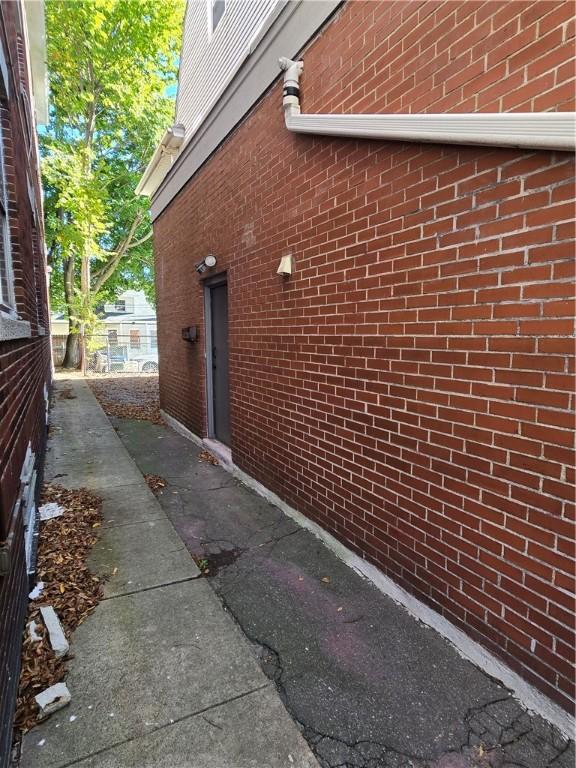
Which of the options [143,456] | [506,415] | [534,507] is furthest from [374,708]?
[143,456]

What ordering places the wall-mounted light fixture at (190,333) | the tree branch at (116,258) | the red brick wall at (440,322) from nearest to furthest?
the red brick wall at (440,322) < the wall-mounted light fixture at (190,333) < the tree branch at (116,258)

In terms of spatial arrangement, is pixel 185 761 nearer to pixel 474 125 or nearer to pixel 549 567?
pixel 549 567

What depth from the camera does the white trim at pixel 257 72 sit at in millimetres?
3223

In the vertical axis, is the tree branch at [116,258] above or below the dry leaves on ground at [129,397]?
above

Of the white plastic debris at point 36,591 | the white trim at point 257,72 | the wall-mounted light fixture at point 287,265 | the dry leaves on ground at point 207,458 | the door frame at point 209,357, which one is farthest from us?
the door frame at point 209,357

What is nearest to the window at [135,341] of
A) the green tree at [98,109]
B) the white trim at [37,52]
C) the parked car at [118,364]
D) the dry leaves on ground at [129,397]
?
the parked car at [118,364]

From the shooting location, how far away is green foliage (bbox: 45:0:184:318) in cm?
1297

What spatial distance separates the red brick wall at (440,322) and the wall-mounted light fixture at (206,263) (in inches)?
63.8

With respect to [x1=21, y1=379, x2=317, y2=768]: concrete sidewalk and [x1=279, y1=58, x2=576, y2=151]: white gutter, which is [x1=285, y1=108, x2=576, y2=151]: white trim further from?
[x1=21, y1=379, x2=317, y2=768]: concrete sidewalk

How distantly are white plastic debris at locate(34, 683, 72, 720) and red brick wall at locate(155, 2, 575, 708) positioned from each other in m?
1.89

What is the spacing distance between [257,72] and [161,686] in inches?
192

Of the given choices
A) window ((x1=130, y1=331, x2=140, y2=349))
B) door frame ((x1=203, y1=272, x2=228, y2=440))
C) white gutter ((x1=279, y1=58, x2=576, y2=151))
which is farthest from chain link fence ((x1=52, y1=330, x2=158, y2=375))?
white gutter ((x1=279, y1=58, x2=576, y2=151))

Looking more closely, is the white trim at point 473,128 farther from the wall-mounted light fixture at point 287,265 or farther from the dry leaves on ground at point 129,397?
the dry leaves on ground at point 129,397

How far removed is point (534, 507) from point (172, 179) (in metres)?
7.29
